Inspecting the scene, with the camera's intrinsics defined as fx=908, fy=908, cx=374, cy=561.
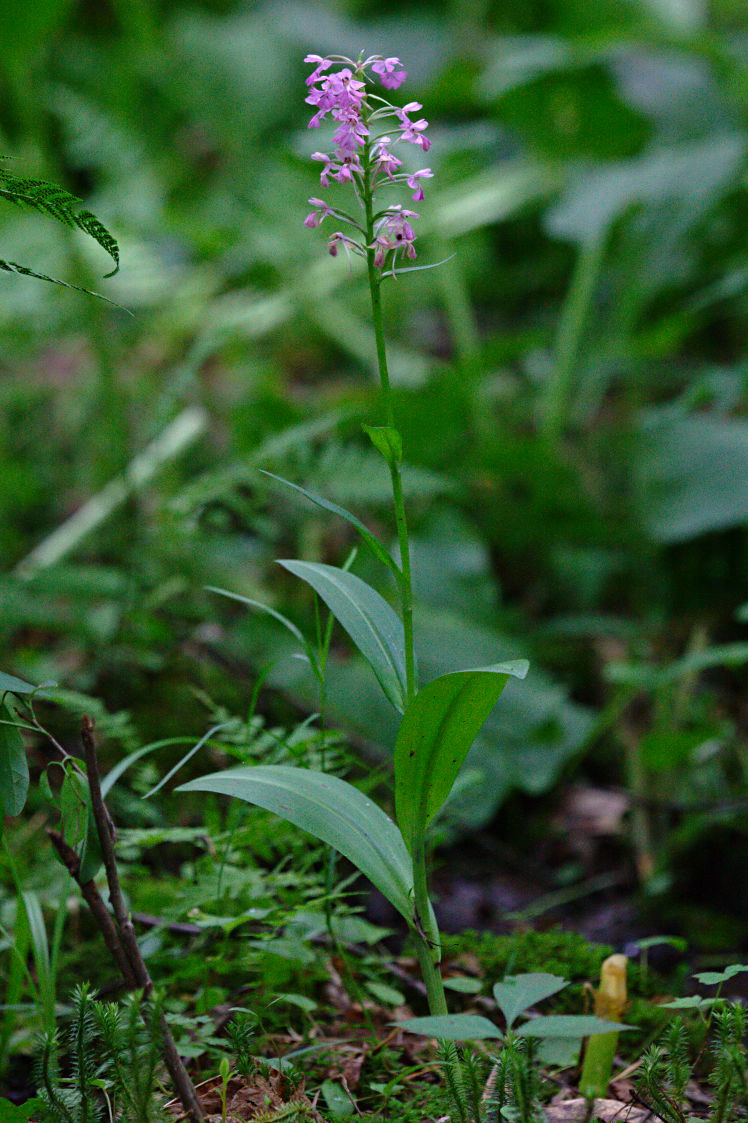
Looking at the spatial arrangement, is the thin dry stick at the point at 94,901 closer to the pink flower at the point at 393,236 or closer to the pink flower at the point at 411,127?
the pink flower at the point at 393,236

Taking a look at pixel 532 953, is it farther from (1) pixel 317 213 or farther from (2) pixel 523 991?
(1) pixel 317 213

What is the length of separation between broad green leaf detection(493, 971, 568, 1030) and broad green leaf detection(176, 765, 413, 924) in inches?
4.6

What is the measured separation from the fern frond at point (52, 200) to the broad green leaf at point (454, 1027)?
0.70m

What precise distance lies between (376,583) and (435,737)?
4.28 feet

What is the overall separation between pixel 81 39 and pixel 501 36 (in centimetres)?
228

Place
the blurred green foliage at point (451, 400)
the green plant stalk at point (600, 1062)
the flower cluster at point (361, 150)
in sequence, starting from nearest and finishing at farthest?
the flower cluster at point (361, 150) < the green plant stalk at point (600, 1062) < the blurred green foliage at point (451, 400)

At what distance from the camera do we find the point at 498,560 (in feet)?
8.93

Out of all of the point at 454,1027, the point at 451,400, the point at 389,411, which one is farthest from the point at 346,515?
the point at 451,400

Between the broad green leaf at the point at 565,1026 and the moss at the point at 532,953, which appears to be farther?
the moss at the point at 532,953

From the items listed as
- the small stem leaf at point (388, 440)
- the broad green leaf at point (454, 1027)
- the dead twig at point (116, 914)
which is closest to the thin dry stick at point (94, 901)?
the dead twig at point (116, 914)

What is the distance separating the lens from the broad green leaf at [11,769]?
83 cm

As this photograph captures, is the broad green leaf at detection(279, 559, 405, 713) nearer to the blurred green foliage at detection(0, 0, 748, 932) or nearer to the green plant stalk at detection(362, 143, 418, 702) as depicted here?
the green plant stalk at detection(362, 143, 418, 702)

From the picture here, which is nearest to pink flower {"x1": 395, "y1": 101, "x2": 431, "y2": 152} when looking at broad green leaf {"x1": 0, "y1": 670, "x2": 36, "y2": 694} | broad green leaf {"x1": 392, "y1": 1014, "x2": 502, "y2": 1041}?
broad green leaf {"x1": 0, "y1": 670, "x2": 36, "y2": 694}

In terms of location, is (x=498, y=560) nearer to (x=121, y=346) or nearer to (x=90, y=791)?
(x=121, y=346)
